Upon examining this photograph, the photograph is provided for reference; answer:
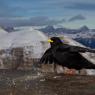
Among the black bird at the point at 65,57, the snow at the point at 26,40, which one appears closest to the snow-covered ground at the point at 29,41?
the snow at the point at 26,40

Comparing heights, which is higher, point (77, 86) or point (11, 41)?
point (11, 41)

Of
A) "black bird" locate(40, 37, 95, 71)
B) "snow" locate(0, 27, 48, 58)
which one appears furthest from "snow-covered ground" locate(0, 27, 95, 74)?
"black bird" locate(40, 37, 95, 71)

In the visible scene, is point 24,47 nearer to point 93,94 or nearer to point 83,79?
point 83,79

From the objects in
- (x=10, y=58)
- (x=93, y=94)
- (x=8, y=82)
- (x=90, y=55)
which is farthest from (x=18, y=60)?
(x=93, y=94)

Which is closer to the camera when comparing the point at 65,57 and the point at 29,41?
the point at 65,57

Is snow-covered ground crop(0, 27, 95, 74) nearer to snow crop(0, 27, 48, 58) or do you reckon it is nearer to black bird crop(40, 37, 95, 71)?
snow crop(0, 27, 48, 58)

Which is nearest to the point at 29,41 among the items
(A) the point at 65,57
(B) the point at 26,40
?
(B) the point at 26,40

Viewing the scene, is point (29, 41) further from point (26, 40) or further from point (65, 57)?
point (65, 57)

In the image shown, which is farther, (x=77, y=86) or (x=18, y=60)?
(x=18, y=60)

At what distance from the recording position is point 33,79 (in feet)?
56.6

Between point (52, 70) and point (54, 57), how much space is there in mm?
3392

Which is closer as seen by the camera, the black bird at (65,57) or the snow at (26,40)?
the black bird at (65,57)

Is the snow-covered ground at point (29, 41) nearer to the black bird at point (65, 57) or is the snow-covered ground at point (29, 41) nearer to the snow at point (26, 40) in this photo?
the snow at point (26, 40)

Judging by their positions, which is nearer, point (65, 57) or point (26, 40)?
point (65, 57)
